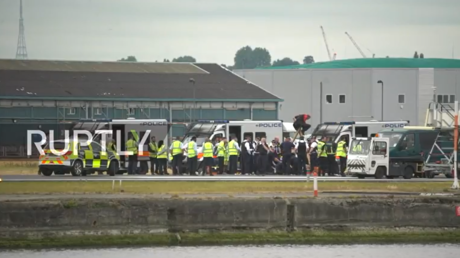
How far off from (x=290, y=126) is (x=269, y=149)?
16.6 meters

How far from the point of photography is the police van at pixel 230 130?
49.4 metres

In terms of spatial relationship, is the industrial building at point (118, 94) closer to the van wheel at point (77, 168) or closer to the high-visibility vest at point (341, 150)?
→ the high-visibility vest at point (341, 150)

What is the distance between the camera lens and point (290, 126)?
62906 millimetres

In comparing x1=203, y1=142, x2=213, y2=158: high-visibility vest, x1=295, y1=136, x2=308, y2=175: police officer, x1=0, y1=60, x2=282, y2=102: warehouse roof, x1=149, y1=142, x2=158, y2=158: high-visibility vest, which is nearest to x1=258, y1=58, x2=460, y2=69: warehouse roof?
x1=0, y1=60, x2=282, y2=102: warehouse roof

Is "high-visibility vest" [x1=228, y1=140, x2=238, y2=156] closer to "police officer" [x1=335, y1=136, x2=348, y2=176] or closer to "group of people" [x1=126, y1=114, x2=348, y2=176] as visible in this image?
"group of people" [x1=126, y1=114, x2=348, y2=176]

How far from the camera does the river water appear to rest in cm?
2489

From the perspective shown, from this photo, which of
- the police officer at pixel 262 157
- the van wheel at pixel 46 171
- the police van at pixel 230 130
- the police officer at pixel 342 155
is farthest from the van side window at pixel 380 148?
the van wheel at pixel 46 171

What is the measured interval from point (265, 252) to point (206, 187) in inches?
323

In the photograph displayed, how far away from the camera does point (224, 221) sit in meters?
26.0

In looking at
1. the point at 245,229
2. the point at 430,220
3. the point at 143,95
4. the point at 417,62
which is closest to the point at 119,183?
the point at 245,229

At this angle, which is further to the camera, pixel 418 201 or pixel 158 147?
pixel 158 147

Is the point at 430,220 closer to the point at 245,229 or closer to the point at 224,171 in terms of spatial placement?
the point at 245,229

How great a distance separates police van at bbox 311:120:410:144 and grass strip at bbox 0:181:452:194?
13.1m

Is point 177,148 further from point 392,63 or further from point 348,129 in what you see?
point 392,63
